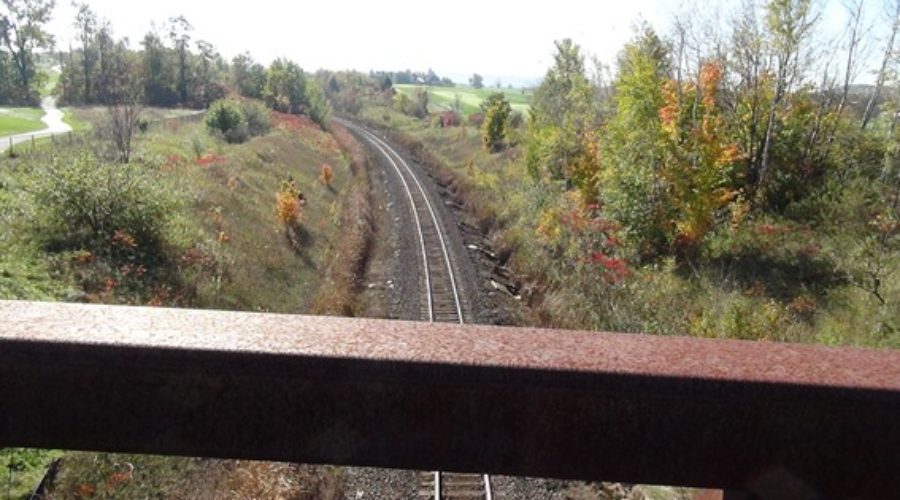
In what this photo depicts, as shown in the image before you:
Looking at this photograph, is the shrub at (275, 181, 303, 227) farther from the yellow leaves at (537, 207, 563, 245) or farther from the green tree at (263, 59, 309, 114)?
the green tree at (263, 59, 309, 114)

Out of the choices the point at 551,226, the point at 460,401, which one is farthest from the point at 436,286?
the point at 460,401

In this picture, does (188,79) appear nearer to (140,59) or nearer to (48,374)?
(140,59)

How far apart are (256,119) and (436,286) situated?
1374 inches

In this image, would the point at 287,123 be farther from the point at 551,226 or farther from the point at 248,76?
the point at 551,226

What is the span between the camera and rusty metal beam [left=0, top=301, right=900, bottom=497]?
152cm

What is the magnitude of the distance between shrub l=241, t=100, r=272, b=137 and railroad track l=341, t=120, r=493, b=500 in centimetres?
1060

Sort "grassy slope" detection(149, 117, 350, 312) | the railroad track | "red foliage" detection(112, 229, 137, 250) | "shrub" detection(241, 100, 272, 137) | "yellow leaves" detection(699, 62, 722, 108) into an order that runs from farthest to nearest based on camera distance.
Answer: "shrub" detection(241, 100, 272, 137) → "yellow leaves" detection(699, 62, 722, 108) → "grassy slope" detection(149, 117, 350, 312) → "red foliage" detection(112, 229, 137, 250) → the railroad track

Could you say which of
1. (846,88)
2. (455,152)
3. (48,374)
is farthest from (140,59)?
(48,374)

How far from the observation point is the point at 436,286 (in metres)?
19.4

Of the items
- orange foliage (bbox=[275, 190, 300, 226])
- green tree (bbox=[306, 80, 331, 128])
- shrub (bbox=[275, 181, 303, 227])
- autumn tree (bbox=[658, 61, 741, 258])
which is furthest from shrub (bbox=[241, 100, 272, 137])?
autumn tree (bbox=[658, 61, 741, 258])

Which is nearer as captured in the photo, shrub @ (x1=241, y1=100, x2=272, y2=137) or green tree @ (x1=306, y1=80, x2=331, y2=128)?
shrub @ (x1=241, y1=100, x2=272, y2=137)

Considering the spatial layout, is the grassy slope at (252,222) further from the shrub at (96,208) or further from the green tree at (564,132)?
the green tree at (564,132)

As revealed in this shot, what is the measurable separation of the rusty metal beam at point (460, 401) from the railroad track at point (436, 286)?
6707mm

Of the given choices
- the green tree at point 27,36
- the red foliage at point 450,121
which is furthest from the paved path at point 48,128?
the red foliage at point 450,121
